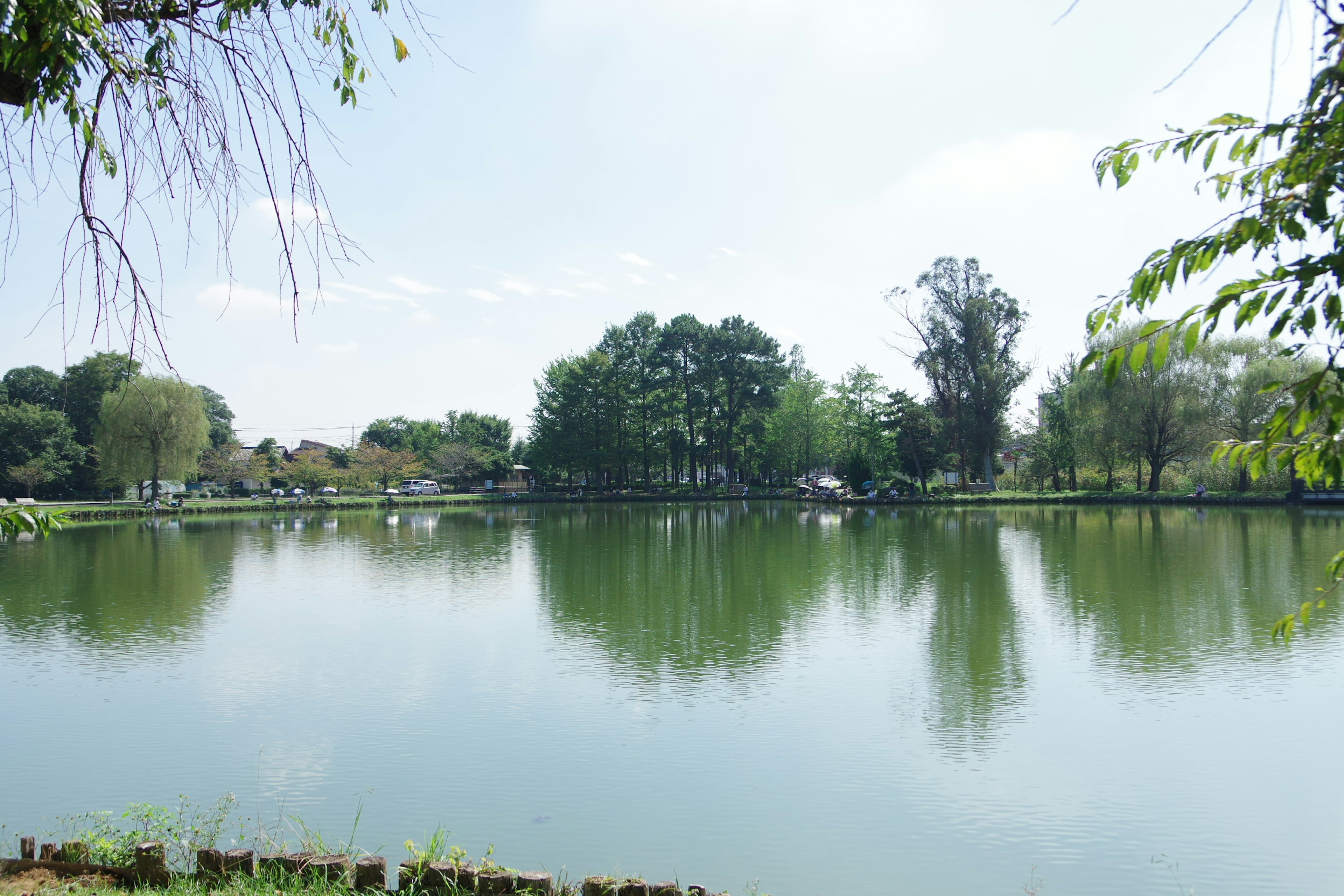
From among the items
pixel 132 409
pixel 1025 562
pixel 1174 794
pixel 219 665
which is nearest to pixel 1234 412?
pixel 1025 562

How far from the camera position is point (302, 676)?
957cm

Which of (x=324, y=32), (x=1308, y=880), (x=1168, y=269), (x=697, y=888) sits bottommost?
(x=1308, y=880)

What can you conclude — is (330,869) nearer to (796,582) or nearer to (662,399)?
(796,582)

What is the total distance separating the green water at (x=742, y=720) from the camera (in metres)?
5.28

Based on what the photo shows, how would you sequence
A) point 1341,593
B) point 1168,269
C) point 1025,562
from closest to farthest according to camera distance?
point 1168,269, point 1341,593, point 1025,562

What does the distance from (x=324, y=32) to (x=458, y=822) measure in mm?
4755

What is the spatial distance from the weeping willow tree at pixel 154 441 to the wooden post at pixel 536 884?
48.2m

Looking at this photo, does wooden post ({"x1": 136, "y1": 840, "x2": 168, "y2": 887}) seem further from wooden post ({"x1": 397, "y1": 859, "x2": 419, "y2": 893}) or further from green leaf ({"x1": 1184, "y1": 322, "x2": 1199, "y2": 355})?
green leaf ({"x1": 1184, "y1": 322, "x2": 1199, "y2": 355})

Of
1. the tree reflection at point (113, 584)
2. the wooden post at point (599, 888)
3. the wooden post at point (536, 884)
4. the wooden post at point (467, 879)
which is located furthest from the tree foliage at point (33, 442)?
the wooden post at point (599, 888)

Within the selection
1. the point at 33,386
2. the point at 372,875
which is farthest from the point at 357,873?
the point at 33,386

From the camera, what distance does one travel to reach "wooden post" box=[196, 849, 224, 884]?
160 inches

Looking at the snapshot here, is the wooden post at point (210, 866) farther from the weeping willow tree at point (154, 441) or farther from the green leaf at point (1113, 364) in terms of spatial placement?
the weeping willow tree at point (154, 441)

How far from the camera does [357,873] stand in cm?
396

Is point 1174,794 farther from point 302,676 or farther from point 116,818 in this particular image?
point 302,676
